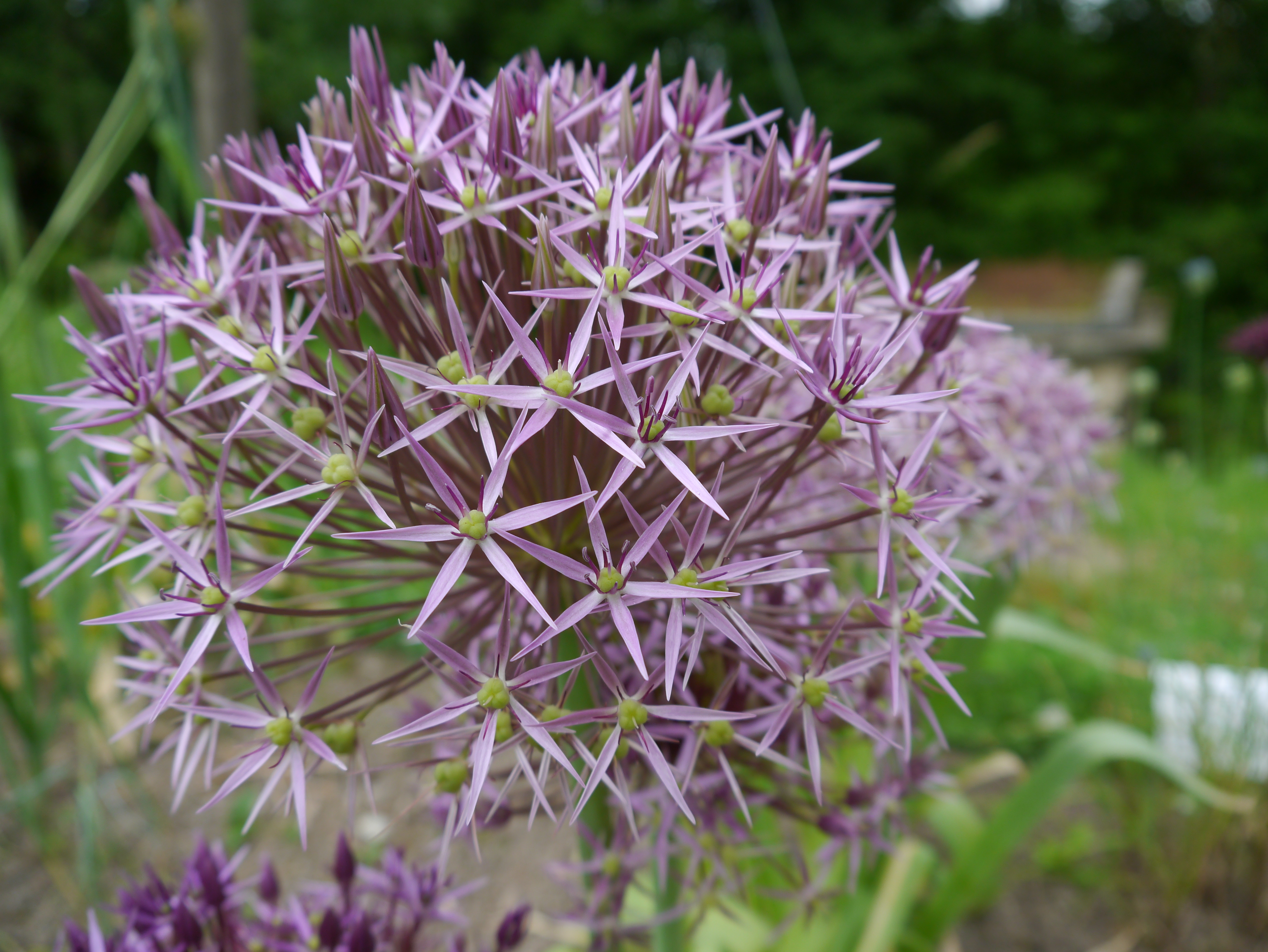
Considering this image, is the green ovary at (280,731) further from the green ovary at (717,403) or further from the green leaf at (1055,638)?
the green leaf at (1055,638)

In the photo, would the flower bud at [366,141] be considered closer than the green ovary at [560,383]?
No

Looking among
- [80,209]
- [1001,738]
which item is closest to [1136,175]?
[1001,738]

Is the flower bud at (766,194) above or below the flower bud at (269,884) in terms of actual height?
above

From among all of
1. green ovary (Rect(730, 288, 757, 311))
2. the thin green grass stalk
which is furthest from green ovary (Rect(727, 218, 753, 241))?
the thin green grass stalk

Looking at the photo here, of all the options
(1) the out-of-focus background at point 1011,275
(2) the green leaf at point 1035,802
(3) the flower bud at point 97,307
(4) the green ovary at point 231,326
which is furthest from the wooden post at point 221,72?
(2) the green leaf at point 1035,802

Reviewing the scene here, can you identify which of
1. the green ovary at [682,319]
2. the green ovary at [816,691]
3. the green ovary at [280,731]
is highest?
the green ovary at [682,319]

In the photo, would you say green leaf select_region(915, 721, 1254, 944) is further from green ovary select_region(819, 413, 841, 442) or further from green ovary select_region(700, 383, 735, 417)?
green ovary select_region(700, 383, 735, 417)

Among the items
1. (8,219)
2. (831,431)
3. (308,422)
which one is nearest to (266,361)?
(308,422)
